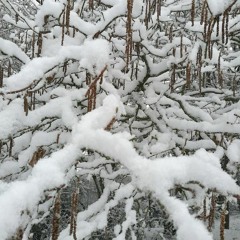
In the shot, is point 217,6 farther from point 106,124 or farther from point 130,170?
point 130,170

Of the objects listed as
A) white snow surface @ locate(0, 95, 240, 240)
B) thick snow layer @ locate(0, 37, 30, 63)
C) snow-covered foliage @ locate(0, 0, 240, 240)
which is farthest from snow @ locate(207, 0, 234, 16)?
thick snow layer @ locate(0, 37, 30, 63)

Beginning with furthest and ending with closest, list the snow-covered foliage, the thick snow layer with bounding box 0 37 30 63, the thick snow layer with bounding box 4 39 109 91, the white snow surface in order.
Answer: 1. the thick snow layer with bounding box 0 37 30 63
2. the thick snow layer with bounding box 4 39 109 91
3. the snow-covered foliage
4. the white snow surface

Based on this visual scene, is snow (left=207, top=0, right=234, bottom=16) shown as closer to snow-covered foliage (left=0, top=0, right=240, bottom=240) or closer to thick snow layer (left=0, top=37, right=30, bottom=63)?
snow-covered foliage (left=0, top=0, right=240, bottom=240)

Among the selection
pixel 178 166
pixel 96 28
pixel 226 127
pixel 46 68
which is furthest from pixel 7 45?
pixel 178 166

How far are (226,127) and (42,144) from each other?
1487 millimetres

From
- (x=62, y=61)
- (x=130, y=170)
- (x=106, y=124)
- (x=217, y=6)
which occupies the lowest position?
(x=130, y=170)

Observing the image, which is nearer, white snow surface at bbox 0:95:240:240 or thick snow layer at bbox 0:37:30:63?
white snow surface at bbox 0:95:240:240

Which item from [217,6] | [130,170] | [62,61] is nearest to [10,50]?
[62,61]

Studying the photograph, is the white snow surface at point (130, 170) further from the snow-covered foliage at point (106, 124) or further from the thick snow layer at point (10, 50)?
the thick snow layer at point (10, 50)

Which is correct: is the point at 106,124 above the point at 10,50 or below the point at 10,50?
below

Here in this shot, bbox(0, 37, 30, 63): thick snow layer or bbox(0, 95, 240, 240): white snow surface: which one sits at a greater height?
bbox(0, 37, 30, 63): thick snow layer

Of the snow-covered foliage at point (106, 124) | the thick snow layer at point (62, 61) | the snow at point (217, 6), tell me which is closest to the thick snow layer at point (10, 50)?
the snow-covered foliage at point (106, 124)

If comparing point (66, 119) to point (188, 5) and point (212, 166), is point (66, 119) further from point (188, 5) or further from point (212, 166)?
point (188, 5)

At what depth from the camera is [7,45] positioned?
120 inches
